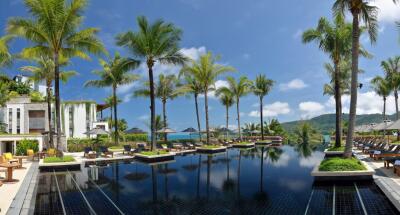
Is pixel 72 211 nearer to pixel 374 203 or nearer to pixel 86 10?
pixel 374 203

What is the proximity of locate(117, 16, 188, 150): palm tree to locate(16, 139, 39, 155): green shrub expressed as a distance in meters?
9.45

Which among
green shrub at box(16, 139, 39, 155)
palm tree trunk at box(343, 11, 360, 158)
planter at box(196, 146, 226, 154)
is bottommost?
planter at box(196, 146, 226, 154)

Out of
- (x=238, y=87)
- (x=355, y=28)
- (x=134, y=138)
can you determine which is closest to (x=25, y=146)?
(x=134, y=138)

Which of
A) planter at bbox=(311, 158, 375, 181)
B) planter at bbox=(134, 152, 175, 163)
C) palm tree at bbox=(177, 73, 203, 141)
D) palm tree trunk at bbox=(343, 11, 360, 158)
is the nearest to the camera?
planter at bbox=(311, 158, 375, 181)

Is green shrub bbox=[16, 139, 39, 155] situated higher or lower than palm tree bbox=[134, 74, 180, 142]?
lower

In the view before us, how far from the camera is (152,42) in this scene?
1975cm

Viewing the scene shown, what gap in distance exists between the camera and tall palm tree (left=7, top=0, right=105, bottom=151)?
51.3 feet

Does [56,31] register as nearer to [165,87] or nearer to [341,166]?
[341,166]

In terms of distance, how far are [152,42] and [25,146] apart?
12.1m

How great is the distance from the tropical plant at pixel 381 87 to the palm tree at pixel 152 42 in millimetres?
31791

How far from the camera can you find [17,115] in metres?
35.6

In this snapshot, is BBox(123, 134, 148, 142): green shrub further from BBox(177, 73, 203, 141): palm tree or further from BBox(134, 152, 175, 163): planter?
BBox(134, 152, 175, 163): planter

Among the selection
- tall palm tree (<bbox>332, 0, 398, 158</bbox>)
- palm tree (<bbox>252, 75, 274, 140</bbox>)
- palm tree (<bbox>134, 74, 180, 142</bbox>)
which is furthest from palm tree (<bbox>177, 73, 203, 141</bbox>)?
tall palm tree (<bbox>332, 0, 398, 158</bbox>)

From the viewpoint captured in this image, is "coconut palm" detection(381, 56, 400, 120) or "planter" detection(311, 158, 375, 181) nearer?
"planter" detection(311, 158, 375, 181)
